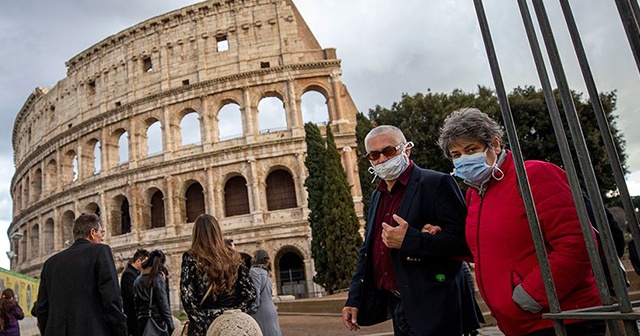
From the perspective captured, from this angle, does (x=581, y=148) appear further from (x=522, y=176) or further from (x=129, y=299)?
(x=129, y=299)

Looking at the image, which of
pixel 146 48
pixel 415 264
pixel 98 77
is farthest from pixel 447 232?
pixel 98 77

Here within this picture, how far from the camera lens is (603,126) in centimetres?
145

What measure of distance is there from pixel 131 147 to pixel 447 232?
88.8 feet

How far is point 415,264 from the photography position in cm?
244

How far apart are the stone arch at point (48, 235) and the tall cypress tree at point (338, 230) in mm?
21795

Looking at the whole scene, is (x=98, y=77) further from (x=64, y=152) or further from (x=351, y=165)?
(x=351, y=165)

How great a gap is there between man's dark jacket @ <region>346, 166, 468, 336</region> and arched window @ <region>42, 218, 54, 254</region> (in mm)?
33289

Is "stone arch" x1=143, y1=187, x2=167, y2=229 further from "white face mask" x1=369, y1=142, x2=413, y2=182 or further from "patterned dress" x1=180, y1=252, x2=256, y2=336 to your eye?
"white face mask" x1=369, y1=142, x2=413, y2=182

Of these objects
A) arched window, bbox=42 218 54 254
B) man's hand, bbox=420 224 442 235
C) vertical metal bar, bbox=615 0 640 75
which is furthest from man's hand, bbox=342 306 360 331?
arched window, bbox=42 218 54 254

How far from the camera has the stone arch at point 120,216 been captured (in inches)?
1033

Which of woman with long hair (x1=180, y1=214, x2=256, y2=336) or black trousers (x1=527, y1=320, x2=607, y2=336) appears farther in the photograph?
woman with long hair (x1=180, y1=214, x2=256, y2=336)

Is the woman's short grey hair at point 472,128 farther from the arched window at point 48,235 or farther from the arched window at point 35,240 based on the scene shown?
the arched window at point 35,240

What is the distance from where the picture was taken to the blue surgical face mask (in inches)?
90.4

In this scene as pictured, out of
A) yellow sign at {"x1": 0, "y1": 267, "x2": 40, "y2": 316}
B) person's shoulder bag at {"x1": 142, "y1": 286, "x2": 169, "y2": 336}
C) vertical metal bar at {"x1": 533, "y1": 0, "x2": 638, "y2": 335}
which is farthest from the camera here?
yellow sign at {"x1": 0, "y1": 267, "x2": 40, "y2": 316}
